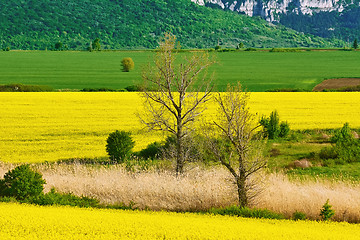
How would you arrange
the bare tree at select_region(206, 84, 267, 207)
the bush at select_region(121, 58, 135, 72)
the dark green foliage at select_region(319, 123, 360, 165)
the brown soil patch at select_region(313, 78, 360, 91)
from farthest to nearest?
the bush at select_region(121, 58, 135, 72) < the brown soil patch at select_region(313, 78, 360, 91) < the dark green foliage at select_region(319, 123, 360, 165) < the bare tree at select_region(206, 84, 267, 207)

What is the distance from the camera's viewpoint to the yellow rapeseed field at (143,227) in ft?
42.6

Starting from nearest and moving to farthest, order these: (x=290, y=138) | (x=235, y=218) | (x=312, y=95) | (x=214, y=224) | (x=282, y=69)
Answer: (x=214, y=224) → (x=235, y=218) → (x=290, y=138) → (x=312, y=95) → (x=282, y=69)

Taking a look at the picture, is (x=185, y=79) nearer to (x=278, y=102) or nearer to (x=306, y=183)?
(x=306, y=183)

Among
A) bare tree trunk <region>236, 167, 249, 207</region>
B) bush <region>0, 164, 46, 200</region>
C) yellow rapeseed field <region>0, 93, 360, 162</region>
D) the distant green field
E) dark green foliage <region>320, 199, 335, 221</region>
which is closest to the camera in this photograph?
dark green foliage <region>320, 199, 335, 221</region>

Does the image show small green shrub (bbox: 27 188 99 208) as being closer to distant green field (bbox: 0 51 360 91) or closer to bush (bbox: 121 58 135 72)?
distant green field (bbox: 0 51 360 91)

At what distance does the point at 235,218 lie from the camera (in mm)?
16312

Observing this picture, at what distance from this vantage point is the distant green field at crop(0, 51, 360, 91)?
281 ft

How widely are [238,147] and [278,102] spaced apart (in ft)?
106

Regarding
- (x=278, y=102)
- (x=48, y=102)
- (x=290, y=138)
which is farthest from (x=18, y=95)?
(x=290, y=138)

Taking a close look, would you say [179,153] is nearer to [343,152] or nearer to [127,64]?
[343,152]

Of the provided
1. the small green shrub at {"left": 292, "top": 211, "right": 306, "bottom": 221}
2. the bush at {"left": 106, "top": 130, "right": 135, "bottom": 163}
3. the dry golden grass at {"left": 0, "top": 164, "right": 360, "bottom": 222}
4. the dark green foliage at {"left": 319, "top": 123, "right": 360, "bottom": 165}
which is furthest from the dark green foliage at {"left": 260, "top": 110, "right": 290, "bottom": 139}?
the small green shrub at {"left": 292, "top": 211, "right": 306, "bottom": 221}

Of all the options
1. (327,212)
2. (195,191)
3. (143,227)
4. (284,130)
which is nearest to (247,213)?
(327,212)

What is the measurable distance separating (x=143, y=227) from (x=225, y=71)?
99170 mm

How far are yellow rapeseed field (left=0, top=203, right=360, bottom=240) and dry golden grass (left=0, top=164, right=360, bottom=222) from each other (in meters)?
3.24
